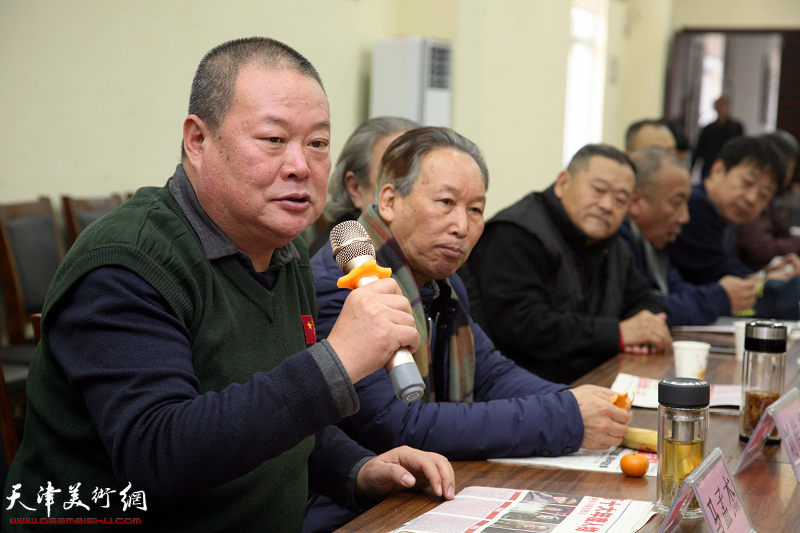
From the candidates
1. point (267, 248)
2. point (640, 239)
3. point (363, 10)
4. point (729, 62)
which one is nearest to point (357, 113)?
point (363, 10)

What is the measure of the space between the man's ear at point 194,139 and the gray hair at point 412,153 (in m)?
0.62

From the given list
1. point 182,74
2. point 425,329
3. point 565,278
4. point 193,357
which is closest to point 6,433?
point 193,357

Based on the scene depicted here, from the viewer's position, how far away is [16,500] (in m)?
1.14

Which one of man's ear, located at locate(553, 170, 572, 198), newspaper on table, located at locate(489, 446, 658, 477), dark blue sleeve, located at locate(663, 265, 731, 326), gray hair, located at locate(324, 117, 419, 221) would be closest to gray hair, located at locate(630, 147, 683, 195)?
dark blue sleeve, located at locate(663, 265, 731, 326)

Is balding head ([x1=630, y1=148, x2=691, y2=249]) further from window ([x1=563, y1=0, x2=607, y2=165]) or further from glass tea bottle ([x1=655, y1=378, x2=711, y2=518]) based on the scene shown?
window ([x1=563, y1=0, x2=607, y2=165])

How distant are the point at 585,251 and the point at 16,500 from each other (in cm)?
209

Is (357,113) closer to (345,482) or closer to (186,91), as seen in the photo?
(186,91)

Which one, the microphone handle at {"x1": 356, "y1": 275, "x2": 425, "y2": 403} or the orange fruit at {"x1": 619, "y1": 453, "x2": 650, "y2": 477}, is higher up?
the microphone handle at {"x1": 356, "y1": 275, "x2": 425, "y2": 403}

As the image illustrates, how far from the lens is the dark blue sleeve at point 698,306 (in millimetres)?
3145

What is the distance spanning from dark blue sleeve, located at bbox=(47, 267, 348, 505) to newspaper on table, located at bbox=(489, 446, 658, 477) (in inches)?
22.9

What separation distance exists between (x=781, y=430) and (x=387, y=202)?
0.89 metres

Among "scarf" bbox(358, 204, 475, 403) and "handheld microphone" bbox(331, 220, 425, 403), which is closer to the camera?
"handheld microphone" bbox(331, 220, 425, 403)

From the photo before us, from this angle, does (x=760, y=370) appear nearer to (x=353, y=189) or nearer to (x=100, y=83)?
(x=353, y=189)

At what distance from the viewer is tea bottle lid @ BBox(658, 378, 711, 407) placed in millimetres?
1117
